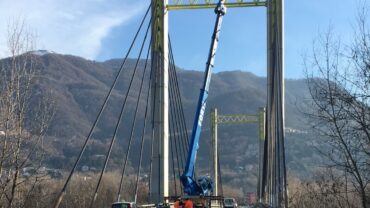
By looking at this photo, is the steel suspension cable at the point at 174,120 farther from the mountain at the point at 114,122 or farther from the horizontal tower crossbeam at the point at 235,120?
the mountain at the point at 114,122

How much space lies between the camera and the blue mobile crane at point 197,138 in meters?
32.4

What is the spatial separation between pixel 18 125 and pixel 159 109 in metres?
11.8

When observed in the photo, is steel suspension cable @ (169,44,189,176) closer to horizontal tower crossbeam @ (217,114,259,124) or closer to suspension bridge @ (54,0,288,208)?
suspension bridge @ (54,0,288,208)

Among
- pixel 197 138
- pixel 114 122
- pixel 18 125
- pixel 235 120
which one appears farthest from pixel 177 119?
pixel 114 122

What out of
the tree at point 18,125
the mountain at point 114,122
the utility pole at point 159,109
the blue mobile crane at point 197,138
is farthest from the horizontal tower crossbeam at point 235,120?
the tree at point 18,125

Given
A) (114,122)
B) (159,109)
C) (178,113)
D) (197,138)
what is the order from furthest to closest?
1. (114,122)
2. (197,138)
3. (178,113)
4. (159,109)

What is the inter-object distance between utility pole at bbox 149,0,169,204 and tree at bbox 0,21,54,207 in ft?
27.3

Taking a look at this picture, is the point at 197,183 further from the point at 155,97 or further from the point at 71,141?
the point at 71,141

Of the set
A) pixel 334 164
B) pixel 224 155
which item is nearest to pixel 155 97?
pixel 334 164

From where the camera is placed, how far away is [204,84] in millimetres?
34188

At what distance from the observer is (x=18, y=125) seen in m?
16.5

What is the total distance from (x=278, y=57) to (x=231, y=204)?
22.5 m

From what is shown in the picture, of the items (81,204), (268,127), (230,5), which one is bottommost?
A: (81,204)

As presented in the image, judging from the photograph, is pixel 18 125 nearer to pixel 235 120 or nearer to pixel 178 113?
pixel 178 113
